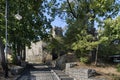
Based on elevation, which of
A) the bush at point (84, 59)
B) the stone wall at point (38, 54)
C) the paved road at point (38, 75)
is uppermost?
the stone wall at point (38, 54)

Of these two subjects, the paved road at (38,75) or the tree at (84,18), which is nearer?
the paved road at (38,75)

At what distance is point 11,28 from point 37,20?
19.7 feet

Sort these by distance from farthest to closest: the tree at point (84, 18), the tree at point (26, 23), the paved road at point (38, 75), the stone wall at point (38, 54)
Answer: the stone wall at point (38, 54) < the tree at point (26, 23) < the tree at point (84, 18) < the paved road at point (38, 75)

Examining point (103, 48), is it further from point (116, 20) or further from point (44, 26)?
point (44, 26)

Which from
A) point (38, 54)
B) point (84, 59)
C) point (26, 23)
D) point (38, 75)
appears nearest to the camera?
point (38, 75)

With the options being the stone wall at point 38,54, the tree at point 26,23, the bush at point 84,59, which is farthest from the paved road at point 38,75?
the stone wall at point 38,54

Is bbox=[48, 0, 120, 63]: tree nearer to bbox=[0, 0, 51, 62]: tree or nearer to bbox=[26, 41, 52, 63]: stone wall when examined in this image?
bbox=[0, 0, 51, 62]: tree

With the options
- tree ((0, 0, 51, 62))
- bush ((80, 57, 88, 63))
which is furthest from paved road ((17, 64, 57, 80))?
tree ((0, 0, 51, 62))

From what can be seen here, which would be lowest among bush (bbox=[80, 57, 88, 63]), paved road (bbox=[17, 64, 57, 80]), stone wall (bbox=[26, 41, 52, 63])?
paved road (bbox=[17, 64, 57, 80])

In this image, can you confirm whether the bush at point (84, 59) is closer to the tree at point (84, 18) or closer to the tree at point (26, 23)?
the tree at point (84, 18)

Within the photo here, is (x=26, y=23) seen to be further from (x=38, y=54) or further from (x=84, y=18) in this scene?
(x=38, y=54)

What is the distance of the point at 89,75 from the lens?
73.3 ft

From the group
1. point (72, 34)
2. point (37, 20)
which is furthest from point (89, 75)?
point (37, 20)

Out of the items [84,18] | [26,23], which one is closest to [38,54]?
[26,23]
